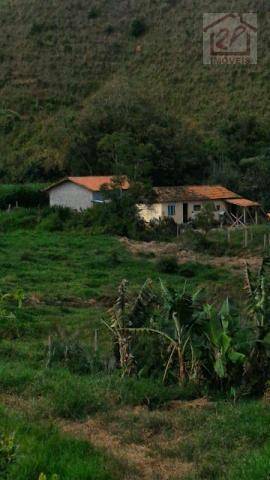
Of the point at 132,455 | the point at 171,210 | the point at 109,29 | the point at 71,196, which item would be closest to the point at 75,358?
the point at 132,455

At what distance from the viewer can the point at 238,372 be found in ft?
33.3

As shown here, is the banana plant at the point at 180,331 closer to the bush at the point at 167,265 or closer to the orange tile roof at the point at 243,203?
the bush at the point at 167,265

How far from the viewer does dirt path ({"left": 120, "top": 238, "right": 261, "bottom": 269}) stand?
25641 mm

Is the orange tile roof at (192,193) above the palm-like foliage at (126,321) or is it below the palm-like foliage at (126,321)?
above

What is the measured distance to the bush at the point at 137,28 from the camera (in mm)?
66438

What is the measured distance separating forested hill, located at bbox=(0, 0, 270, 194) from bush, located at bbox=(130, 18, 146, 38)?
0.11 m

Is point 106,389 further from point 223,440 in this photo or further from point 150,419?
point 223,440

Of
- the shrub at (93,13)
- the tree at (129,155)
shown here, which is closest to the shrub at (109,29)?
the shrub at (93,13)

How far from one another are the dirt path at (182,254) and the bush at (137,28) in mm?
40187

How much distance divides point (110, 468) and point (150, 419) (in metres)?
1.68

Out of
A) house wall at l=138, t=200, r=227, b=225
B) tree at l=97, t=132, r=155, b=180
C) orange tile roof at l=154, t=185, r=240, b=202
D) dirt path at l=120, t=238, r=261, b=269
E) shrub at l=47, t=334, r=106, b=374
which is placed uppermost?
tree at l=97, t=132, r=155, b=180

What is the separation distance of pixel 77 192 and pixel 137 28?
33.0 metres

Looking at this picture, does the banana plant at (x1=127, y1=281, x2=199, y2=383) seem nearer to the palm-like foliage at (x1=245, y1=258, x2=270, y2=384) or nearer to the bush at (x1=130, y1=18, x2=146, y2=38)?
the palm-like foliage at (x1=245, y1=258, x2=270, y2=384)

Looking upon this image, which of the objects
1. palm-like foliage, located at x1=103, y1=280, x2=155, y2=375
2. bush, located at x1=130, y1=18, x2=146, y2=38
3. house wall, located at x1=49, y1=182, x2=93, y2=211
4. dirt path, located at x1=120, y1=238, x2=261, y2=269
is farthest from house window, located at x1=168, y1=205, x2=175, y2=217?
bush, located at x1=130, y1=18, x2=146, y2=38
